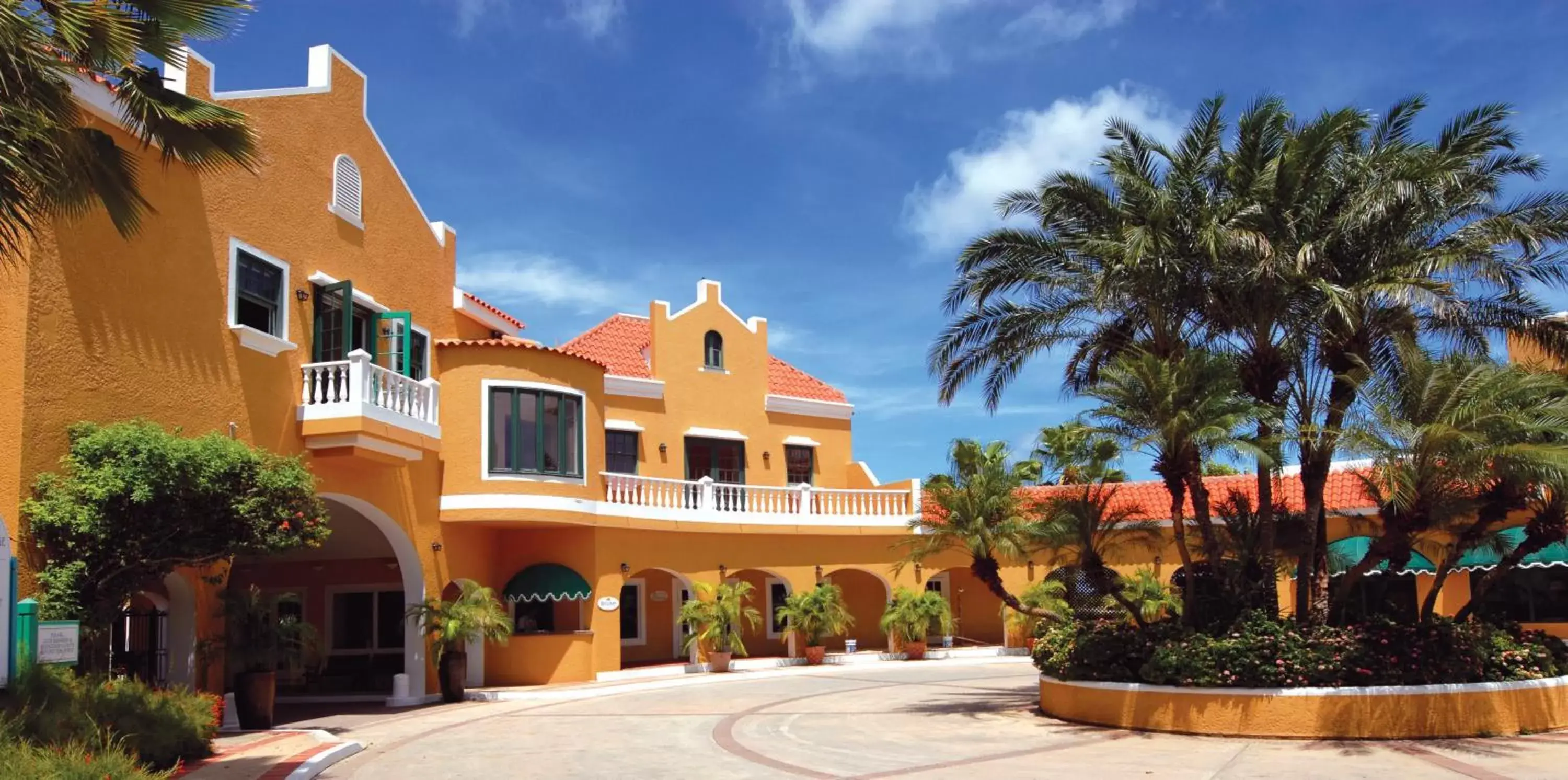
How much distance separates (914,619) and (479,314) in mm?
13752

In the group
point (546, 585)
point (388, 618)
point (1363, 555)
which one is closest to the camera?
point (546, 585)

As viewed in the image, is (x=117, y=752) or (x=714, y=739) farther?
(x=714, y=739)

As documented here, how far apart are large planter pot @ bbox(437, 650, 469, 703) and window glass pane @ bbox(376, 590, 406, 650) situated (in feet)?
14.0

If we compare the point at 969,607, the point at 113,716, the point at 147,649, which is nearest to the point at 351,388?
the point at 147,649

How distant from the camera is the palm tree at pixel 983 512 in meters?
21.4

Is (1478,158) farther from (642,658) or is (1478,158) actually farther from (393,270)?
(642,658)

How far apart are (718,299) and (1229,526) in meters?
19.9

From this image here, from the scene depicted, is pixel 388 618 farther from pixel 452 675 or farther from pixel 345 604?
pixel 452 675

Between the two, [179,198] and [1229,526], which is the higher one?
[179,198]

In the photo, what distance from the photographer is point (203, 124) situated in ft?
41.2

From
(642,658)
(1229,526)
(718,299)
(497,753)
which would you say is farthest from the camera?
(718,299)

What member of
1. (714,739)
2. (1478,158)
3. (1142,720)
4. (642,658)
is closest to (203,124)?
(714,739)

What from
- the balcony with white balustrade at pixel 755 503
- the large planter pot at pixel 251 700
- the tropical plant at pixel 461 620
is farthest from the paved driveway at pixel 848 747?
the balcony with white balustrade at pixel 755 503

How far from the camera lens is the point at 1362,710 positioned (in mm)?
15672
